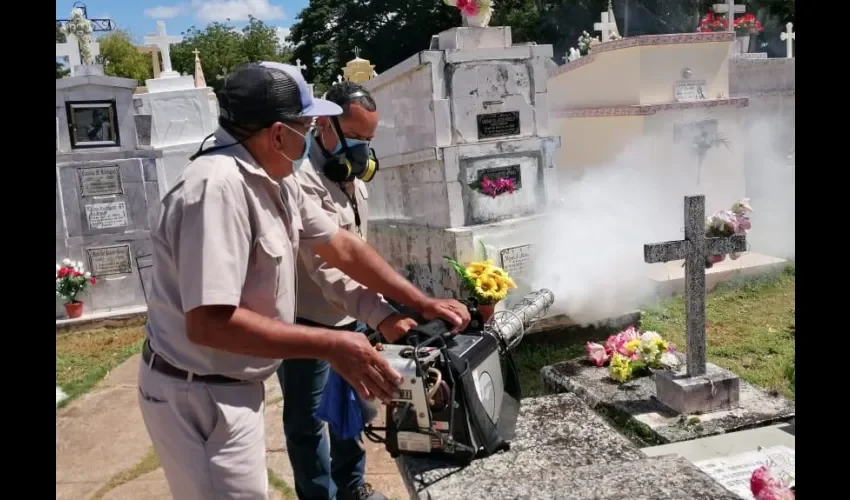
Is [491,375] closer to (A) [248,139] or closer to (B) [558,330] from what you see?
(A) [248,139]

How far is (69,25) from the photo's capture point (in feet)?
29.3

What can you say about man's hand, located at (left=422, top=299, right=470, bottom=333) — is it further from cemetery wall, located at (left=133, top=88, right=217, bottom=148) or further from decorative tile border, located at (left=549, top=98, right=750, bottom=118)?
cemetery wall, located at (left=133, top=88, right=217, bottom=148)

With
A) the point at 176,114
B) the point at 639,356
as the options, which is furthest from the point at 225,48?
the point at 639,356

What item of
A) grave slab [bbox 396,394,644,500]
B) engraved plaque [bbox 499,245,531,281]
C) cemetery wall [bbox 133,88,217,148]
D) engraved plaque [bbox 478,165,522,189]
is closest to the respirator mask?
grave slab [bbox 396,394,644,500]

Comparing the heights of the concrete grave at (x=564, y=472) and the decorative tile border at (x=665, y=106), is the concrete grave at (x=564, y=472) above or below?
below

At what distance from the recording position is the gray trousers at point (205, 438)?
187 centimetres

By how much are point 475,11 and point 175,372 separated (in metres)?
4.70

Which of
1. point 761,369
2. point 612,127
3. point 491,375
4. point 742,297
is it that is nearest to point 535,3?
point 612,127

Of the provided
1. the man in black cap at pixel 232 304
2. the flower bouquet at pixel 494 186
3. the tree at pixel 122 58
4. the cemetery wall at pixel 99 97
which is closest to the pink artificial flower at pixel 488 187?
the flower bouquet at pixel 494 186

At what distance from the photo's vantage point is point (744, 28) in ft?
38.2

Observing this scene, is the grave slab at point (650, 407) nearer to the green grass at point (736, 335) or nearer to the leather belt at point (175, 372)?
the green grass at point (736, 335)

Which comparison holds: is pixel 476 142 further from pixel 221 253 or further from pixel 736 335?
pixel 221 253
